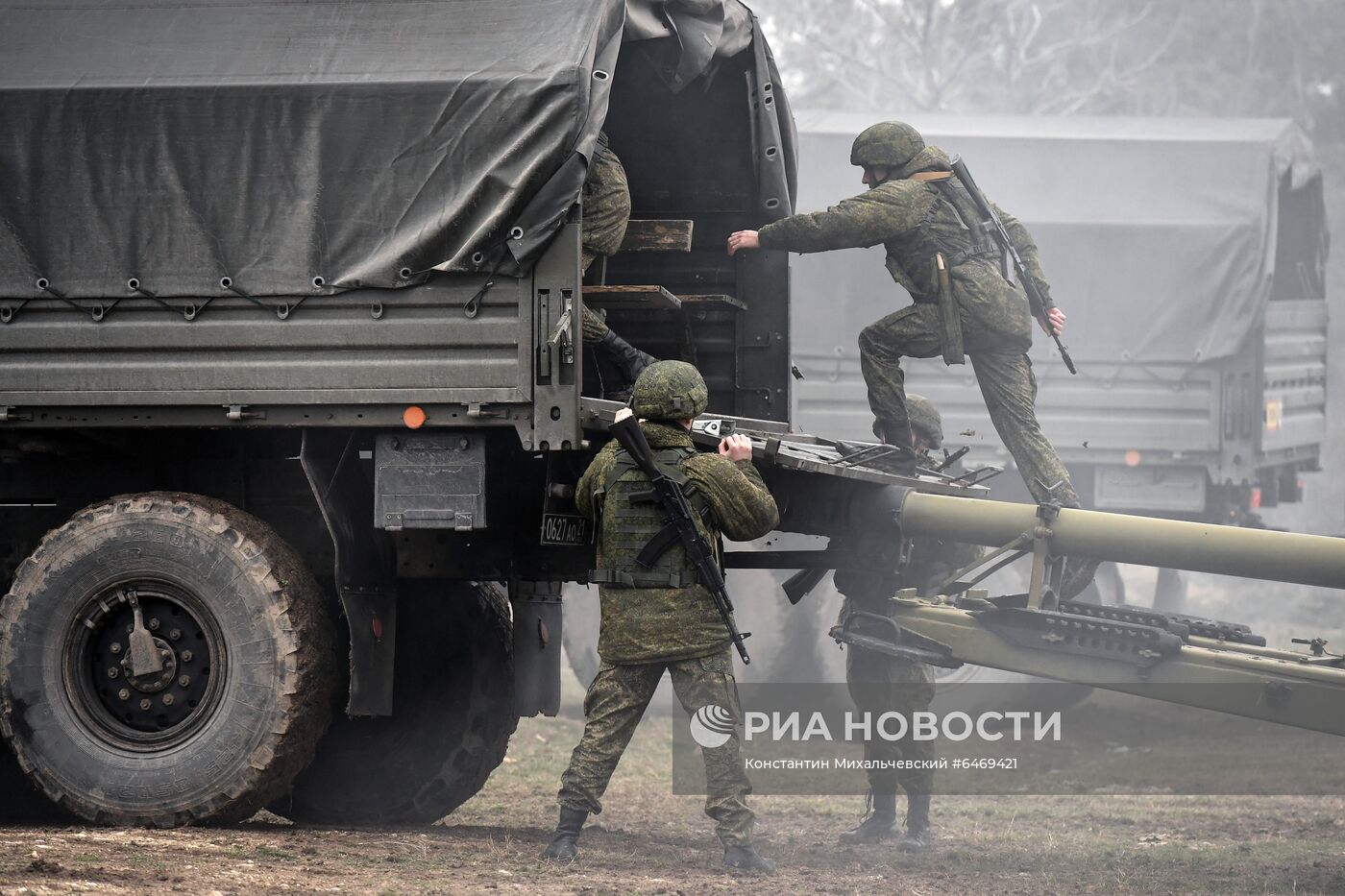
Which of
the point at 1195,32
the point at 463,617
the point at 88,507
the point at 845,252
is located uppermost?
the point at 1195,32

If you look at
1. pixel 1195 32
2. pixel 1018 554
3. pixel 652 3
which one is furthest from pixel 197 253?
pixel 1195 32

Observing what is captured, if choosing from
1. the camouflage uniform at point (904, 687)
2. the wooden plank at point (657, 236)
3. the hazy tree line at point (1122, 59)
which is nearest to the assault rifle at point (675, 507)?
the wooden plank at point (657, 236)

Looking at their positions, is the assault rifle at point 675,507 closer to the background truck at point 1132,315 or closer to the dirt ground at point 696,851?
the dirt ground at point 696,851

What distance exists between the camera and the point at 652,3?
19.3 ft

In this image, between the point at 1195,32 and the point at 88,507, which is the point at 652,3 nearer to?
the point at 88,507

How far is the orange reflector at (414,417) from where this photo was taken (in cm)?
535

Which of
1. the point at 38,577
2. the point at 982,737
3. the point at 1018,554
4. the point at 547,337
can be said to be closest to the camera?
the point at 547,337

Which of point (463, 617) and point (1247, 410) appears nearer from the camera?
point (463, 617)

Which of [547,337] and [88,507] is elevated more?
[547,337]

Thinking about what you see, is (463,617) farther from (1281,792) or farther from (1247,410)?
(1247,410)

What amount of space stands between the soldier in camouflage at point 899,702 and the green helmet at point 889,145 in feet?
4.29

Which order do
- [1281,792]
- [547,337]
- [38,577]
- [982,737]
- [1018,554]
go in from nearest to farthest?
→ [547,337] < [38,577] < [1018,554] < [1281,792] < [982,737]

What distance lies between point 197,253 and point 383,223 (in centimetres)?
65

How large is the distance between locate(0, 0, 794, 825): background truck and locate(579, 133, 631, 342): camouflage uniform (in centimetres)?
40
